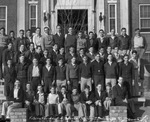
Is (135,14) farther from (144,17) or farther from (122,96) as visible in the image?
(122,96)

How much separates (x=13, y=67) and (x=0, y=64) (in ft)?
5.64

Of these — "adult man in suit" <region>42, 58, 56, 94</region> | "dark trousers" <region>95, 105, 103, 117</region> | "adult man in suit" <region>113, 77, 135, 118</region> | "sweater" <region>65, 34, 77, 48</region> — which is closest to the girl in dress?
"adult man in suit" <region>113, 77, 135, 118</region>

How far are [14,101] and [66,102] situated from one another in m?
1.95

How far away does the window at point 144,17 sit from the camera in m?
29.2

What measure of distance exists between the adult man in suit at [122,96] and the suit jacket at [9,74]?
13.2 feet

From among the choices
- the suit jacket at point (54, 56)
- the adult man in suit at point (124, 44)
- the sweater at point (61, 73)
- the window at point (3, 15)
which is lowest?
the sweater at point (61, 73)

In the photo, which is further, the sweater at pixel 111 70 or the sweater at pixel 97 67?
the sweater at pixel 97 67

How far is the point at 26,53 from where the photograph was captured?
2039 centimetres

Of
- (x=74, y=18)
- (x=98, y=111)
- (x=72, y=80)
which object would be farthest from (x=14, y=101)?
(x=74, y=18)

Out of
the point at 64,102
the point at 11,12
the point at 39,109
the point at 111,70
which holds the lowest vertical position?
the point at 39,109

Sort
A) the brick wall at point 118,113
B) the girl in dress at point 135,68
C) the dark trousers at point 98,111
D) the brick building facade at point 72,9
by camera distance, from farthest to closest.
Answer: the brick building facade at point 72,9 < the girl in dress at point 135,68 < the dark trousers at point 98,111 < the brick wall at point 118,113

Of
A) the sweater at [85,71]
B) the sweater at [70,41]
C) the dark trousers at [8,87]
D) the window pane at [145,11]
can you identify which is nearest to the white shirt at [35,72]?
the dark trousers at [8,87]

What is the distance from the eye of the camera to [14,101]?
18625mm

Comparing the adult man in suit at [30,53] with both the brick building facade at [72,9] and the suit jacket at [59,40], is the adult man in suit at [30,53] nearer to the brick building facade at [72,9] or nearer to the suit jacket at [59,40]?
the suit jacket at [59,40]
